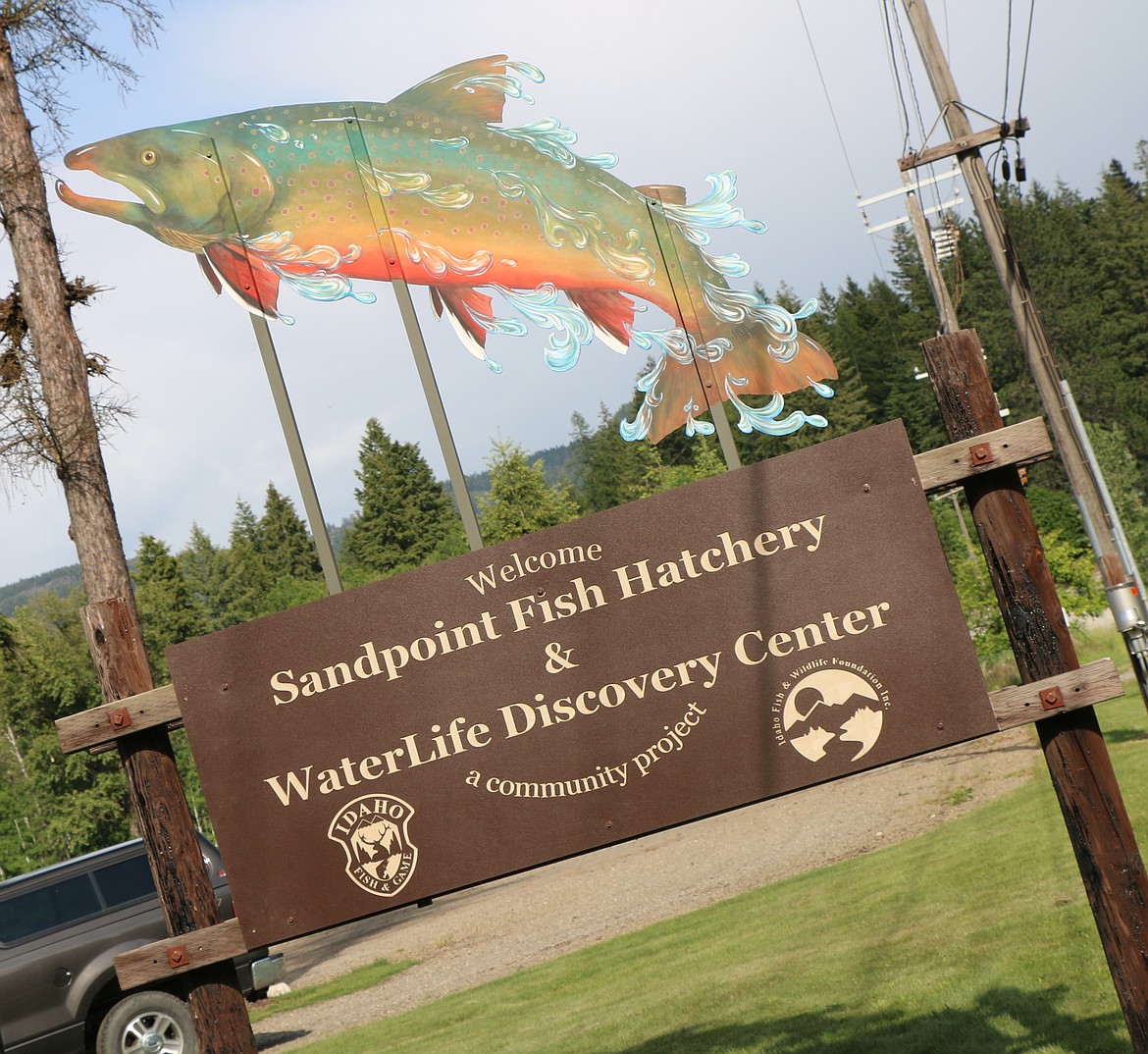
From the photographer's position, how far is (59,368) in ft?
37.4

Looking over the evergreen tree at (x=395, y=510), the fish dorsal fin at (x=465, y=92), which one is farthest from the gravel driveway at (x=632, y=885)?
the evergreen tree at (x=395, y=510)

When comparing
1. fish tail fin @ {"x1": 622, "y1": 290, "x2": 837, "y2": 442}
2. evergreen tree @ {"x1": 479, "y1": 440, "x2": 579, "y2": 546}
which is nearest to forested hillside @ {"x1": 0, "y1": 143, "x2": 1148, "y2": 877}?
evergreen tree @ {"x1": 479, "y1": 440, "x2": 579, "y2": 546}

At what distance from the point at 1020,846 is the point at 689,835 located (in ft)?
40.7

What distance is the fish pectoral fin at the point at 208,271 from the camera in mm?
7805

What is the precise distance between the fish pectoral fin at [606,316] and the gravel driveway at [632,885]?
8.09 metres

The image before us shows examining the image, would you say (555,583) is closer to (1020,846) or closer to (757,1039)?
(757,1039)

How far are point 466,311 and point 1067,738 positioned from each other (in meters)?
4.65

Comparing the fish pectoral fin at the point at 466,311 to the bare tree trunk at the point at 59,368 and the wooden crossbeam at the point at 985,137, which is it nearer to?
the bare tree trunk at the point at 59,368

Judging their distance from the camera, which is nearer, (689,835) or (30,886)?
(30,886)

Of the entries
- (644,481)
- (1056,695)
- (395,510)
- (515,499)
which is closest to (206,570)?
(395,510)

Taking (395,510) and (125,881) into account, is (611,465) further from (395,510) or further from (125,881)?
(125,881)

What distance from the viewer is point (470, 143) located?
8164mm

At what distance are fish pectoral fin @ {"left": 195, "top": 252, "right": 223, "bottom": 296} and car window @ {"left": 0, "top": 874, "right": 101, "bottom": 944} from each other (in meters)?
6.25

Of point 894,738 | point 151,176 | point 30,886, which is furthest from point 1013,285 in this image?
point 30,886
